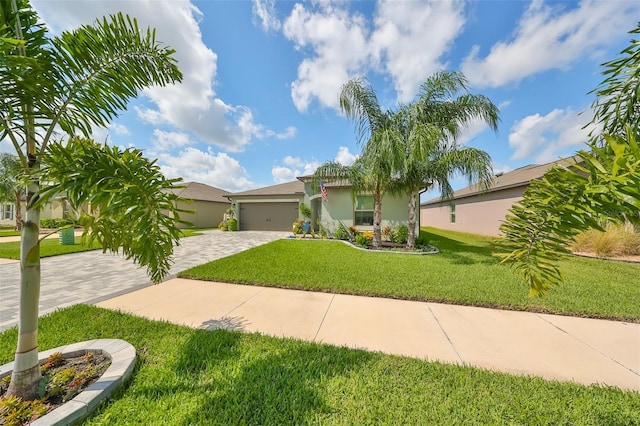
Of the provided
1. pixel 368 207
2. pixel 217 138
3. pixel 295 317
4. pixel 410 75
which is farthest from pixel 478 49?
pixel 217 138

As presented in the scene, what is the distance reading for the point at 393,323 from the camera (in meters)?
3.81

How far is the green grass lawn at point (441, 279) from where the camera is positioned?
4484mm

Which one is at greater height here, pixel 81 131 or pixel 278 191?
pixel 278 191

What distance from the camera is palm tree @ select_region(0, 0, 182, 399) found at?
64.9 inches

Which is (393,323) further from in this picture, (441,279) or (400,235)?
(400,235)

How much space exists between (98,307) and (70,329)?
32.6 inches

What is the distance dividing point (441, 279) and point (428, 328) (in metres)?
2.60

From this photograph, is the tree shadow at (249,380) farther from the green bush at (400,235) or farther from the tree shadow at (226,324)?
the green bush at (400,235)

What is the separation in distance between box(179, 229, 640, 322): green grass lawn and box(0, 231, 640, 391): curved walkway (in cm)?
33

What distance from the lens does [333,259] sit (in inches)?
321

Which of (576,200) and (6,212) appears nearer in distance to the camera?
(576,200)

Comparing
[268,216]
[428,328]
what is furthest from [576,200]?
[268,216]

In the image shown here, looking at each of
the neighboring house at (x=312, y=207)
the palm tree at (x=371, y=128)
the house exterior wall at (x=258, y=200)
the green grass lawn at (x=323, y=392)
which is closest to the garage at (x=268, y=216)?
the neighboring house at (x=312, y=207)

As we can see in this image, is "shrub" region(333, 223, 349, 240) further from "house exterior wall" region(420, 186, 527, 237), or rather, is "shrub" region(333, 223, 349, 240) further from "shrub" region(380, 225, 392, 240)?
"house exterior wall" region(420, 186, 527, 237)
